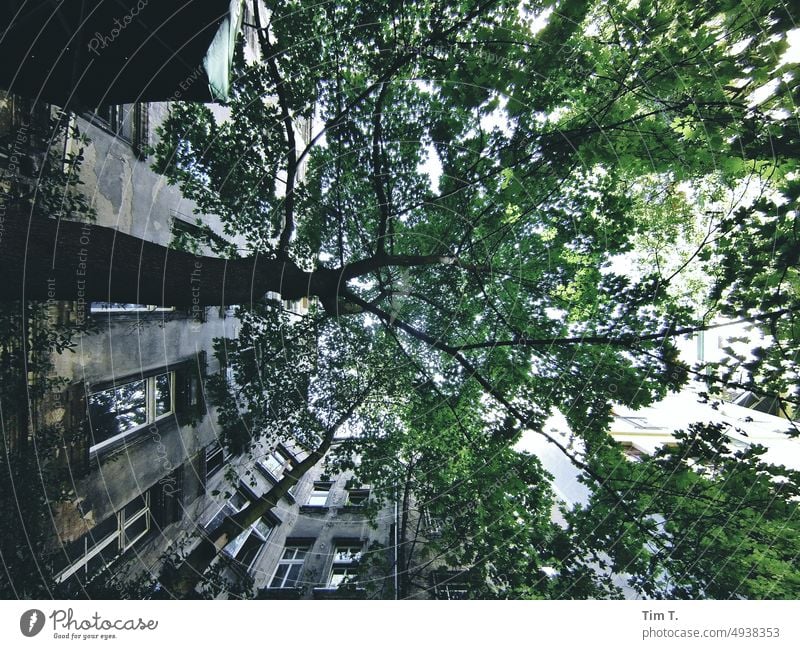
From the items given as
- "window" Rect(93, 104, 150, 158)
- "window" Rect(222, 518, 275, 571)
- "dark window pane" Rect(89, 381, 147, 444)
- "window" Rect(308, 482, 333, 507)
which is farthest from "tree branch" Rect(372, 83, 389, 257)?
"window" Rect(308, 482, 333, 507)

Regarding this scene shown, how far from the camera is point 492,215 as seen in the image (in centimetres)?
563

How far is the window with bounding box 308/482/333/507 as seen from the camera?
37.0 feet

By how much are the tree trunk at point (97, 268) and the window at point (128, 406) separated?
3385 millimetres

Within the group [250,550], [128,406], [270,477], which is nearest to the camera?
[128,406]

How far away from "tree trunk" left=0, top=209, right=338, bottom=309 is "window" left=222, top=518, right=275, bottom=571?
352 inches

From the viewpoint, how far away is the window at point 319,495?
11.3 meters

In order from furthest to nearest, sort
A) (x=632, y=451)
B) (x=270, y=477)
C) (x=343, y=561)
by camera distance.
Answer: (x=343, y=561) → (x=270, y=477) → (x=632, y=451)

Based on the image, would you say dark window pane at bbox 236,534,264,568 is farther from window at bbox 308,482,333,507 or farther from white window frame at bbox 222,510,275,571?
window at bbox 308,482,333,507

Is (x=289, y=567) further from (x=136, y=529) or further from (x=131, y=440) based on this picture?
(x=131, y=440)

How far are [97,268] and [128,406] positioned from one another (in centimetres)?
553

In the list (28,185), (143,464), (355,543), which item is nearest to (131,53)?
(28,185)

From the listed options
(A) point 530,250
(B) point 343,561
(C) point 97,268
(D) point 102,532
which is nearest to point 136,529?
(D) point 102,532
